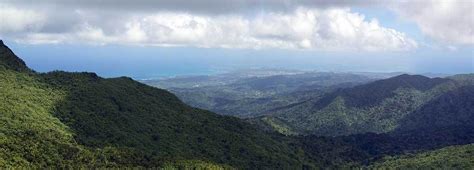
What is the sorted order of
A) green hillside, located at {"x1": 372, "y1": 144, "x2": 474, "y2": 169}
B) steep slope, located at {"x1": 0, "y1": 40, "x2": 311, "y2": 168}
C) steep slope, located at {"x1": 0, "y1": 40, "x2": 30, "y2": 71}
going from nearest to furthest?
1. steep slope, located at {"x1": 0, "y1": 40, "x2": 311, "y2": 168}
2. green hillside, located at {"x1": 372, "y1": 144, "x2": 474, "y2": 169}
3. steep slope, located at {"x1": 0, "y1": 40, "x2": 30, "y2": 71}

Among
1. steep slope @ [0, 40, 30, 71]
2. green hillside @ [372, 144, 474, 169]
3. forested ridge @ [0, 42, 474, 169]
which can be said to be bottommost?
green hillside @ [372, 144, 474, 169]

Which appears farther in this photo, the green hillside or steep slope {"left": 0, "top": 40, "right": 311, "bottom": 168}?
the green hillside

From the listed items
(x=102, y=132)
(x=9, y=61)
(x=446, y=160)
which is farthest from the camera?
(x=9, y=61)

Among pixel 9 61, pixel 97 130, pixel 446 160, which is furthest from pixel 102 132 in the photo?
pixel 446 160

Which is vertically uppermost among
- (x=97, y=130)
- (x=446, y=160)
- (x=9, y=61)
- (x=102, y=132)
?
(x=9, y=61)

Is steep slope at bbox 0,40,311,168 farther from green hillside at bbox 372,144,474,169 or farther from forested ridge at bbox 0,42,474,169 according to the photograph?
green hillside at bbox 372,144,474,169

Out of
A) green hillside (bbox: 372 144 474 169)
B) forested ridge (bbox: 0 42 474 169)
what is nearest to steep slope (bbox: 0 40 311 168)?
forested ridge (bbox: 0 42 474 169)

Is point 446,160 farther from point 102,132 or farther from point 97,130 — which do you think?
point 97,130

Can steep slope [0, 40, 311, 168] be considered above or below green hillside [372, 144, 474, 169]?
above

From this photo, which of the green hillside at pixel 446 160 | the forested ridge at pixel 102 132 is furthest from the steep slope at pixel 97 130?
the green hillside at pixel 446 160

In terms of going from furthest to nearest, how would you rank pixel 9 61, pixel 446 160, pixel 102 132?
pixel 9 61 → pixel 446 160 → pixel 102 132

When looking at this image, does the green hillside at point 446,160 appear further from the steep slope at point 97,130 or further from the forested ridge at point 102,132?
the steep slope at point 97,130
